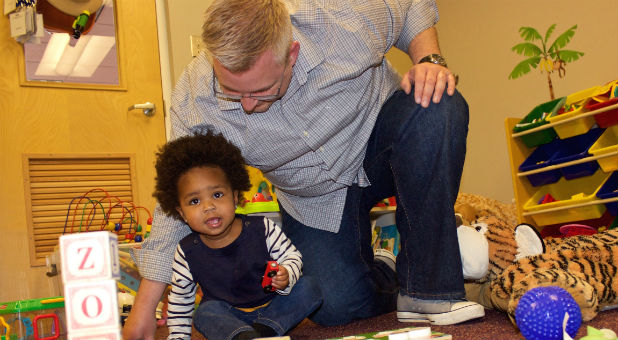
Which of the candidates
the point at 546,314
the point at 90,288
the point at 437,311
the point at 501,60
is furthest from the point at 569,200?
the point at 90,288

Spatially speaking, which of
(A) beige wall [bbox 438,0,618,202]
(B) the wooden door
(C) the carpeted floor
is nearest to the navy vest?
(C) the carpeted floor

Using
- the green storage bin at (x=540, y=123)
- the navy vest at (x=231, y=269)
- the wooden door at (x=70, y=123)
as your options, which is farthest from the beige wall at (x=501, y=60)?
the navy vest at (x=231, y=269)

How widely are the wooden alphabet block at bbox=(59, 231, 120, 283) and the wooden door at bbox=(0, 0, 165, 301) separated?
210cm

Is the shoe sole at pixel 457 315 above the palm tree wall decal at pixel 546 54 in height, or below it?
below

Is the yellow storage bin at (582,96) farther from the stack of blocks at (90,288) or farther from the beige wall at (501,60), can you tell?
the stack of blocks at (90,288)

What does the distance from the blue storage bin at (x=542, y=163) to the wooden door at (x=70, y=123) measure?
1.71 m

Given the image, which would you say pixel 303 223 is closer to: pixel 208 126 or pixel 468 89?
pixel 208 126

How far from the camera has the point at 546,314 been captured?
89cm

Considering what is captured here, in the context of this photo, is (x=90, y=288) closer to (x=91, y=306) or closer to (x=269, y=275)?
(x=91, y=306)

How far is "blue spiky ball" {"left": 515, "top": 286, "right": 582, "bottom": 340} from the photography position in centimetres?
89

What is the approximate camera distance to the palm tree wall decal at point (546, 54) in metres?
3.06

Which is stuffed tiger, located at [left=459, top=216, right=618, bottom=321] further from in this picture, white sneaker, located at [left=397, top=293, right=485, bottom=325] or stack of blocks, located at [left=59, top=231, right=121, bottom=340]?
stack of blocks, located at [left=59, top=231, right=121, bottom=340]

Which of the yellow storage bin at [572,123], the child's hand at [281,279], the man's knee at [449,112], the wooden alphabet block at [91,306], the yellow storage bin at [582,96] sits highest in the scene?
the yellow storage bin at [582,96]

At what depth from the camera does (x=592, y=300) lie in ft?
3.69
